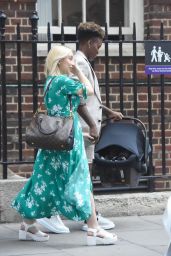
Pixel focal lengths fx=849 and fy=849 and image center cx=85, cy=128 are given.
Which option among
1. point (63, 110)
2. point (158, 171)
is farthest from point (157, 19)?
point (63, 110)

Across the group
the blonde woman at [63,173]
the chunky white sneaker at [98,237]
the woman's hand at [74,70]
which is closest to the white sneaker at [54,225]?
the blonde woman at [63,173]

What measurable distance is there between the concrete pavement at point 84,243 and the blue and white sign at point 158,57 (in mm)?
1655

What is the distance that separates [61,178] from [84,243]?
0.63 metres

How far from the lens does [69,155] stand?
728cm

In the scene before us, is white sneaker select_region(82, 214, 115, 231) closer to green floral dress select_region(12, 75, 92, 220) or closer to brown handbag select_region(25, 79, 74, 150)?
green floral dress select_region(12, 75, 92, 220)

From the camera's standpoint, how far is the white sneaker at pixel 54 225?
800 centimetres

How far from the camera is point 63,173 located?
7320mm

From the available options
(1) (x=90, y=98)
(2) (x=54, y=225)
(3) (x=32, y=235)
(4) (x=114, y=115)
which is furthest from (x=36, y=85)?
(3) (x=32, y=235)

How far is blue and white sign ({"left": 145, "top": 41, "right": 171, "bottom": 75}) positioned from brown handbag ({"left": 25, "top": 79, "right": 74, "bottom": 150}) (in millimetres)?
1984

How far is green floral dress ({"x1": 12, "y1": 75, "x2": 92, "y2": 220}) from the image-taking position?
720 centimetres

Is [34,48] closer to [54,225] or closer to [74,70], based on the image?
[74,70]

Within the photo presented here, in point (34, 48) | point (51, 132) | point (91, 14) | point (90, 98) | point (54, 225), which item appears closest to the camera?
point (51, 132)

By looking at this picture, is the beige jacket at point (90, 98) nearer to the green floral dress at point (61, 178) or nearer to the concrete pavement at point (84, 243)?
the green floral dress at point (61, 178)

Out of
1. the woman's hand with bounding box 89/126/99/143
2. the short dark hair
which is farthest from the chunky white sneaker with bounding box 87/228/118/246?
the short dark hair
